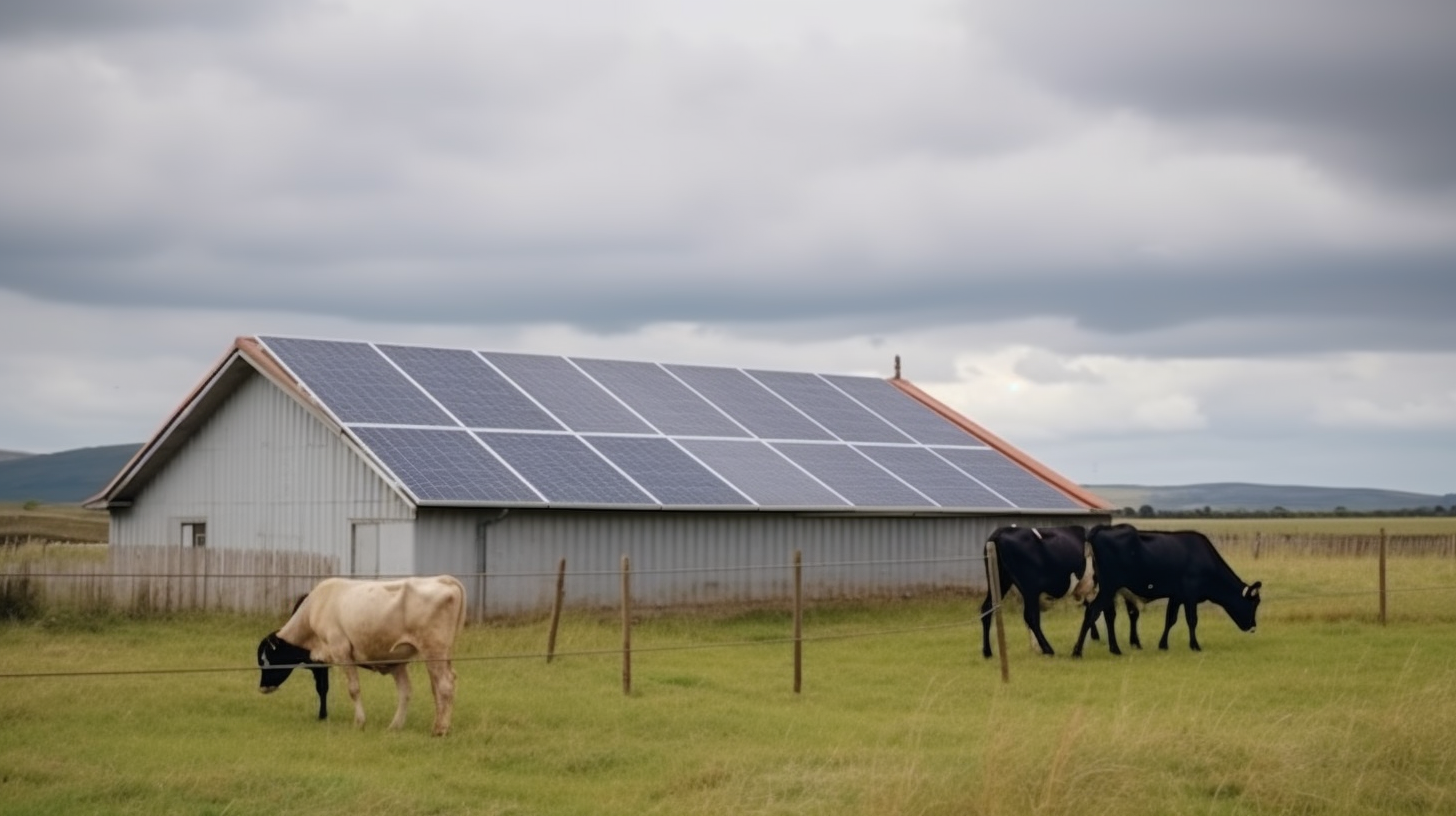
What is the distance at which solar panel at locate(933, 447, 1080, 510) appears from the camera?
3616 centimetres

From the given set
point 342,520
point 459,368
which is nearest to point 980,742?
point 342,520

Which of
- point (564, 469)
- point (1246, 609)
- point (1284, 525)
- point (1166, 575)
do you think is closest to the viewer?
point (1166, 575)

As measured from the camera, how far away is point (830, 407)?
39.0m

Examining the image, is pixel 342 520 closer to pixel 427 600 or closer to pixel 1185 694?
pixel 427 600

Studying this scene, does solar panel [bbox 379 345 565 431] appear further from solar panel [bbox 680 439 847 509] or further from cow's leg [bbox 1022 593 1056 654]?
cow's leg [bbox 1022 593 1056 654]

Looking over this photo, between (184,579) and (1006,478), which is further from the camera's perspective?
(1006,478)

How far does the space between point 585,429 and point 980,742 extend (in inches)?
650

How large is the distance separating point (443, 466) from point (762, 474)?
6.99 m

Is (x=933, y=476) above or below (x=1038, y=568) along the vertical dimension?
above

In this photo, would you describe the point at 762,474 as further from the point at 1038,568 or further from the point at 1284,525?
the point at 1284,525

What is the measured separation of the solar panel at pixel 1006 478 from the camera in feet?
119

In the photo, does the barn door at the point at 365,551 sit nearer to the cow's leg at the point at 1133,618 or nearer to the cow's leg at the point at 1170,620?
the cow's leg at the point at 1133,618

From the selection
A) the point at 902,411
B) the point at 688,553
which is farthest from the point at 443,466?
the point at 902,411

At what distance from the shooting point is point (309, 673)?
20969mm
